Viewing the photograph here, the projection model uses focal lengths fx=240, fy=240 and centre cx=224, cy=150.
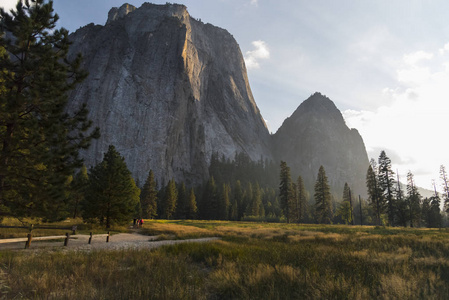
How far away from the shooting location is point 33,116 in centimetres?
857

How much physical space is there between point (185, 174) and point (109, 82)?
181ft

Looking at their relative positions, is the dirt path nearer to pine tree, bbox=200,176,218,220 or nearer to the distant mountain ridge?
pine tree, bbox=200,176,218,220

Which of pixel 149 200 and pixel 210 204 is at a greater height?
pixel 149 200

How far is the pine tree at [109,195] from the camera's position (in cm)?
2588

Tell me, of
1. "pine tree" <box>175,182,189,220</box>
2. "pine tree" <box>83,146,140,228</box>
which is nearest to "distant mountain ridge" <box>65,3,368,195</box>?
"pine tree" <box>175,182,189,220</box>

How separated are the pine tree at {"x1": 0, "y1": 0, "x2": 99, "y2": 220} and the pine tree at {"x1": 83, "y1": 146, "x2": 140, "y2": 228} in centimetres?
1771

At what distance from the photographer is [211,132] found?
477 ft

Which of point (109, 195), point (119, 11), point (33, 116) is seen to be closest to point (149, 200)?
point (109, 195)

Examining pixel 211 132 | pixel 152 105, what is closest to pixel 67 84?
pixel 152 105

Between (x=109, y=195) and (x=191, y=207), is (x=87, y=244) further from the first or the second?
(x=191, y=207)

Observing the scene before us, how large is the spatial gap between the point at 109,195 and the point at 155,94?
96.6m

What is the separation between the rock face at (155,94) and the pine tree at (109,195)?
2795 inches

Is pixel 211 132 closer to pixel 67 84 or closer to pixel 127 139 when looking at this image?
pixel 127 139

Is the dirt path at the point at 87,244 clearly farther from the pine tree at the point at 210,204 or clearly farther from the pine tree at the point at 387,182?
the pine tree at the point at 210,204
